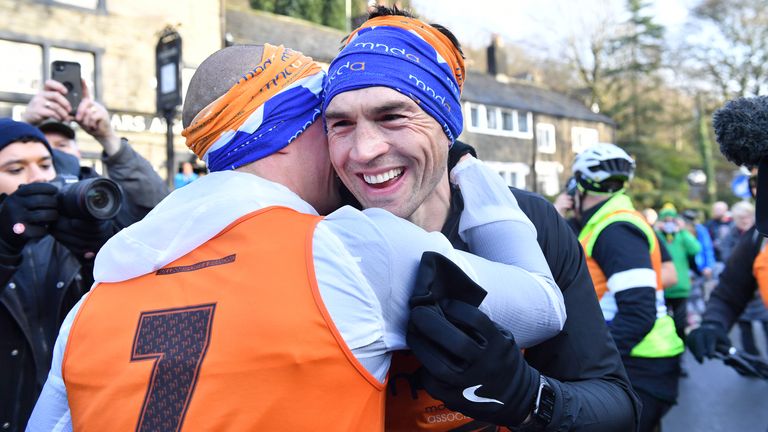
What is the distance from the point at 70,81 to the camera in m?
3.49

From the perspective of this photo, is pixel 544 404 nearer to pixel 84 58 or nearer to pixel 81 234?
pixel 81 234

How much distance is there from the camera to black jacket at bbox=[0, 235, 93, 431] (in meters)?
2.90

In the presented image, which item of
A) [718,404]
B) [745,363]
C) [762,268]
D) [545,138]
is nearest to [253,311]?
[745,363]

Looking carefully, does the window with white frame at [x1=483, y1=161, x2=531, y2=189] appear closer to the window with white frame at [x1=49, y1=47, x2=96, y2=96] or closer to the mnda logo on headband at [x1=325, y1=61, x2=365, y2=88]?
the window with white frame at [x1=49, y1=47, x2=96, y2=96]

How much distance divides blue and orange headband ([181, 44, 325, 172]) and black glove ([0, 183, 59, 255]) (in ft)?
3.84

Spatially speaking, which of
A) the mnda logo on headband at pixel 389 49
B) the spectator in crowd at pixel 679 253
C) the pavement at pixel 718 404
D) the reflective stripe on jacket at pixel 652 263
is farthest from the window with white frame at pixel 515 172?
the mnda logo on headband at pixel 389 49

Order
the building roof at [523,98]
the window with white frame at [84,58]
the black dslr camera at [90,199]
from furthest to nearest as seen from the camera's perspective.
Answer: the building roof at [523,98] < the window with white frame at [84,58] < the black dslr camera at [90,199]

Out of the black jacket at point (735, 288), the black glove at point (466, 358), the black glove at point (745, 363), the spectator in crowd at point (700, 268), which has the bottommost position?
the spectator in crowd at point (700, 268)

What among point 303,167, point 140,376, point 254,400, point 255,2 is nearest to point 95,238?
point 303,167

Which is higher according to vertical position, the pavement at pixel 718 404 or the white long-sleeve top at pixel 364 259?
the white long-sleeve top at pixel 364 259

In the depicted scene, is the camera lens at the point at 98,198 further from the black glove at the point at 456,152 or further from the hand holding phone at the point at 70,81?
the black glove at the point at 456,152

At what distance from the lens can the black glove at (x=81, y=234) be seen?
2810 mm

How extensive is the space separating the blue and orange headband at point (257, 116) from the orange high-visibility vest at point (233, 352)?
32 centimetres

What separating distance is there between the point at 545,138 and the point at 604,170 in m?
33.5
